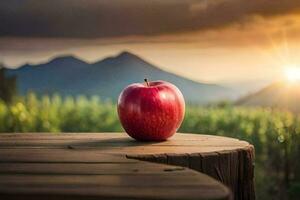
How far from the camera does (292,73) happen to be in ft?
16.0

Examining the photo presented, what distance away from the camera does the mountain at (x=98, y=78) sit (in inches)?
195

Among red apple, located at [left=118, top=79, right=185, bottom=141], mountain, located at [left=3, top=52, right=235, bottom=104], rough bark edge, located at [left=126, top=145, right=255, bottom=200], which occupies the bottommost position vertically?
rough bark edge, located at [left=126, top=145, right=255, bottom=200]

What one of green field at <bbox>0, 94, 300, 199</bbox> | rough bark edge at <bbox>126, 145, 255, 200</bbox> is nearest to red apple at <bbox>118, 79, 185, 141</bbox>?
rough bark edge at <bbox>126, 145, 255, 200</bbox>

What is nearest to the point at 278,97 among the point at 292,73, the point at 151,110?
the point at 292,73

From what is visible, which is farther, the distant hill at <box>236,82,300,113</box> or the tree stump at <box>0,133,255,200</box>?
the distant hill at <box>236,82,300,113</box>

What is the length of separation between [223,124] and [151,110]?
114 inches

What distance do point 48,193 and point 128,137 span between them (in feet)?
3.91

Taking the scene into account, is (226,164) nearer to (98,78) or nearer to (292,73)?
(292,73)

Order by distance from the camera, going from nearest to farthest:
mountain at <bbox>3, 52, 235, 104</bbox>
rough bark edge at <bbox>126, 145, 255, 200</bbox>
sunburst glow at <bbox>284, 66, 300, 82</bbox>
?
rough bark edge at <bbox>126, 145, 255, 200</bbox> < sunburst glow at <bbox>284, 66, 300, 82</bbox> < mountain at <bbox>3, 52, 235, 104</bbox>

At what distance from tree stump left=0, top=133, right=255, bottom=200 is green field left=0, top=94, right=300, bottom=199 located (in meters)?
2.46

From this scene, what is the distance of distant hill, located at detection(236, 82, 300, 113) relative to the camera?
192 inches

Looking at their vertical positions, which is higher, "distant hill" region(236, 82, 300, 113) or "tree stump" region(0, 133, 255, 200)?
"distant hill" region(236, 82, 300, 113)

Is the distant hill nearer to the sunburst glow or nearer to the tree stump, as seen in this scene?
the sunburst glow

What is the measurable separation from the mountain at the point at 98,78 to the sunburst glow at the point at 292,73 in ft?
1.20
